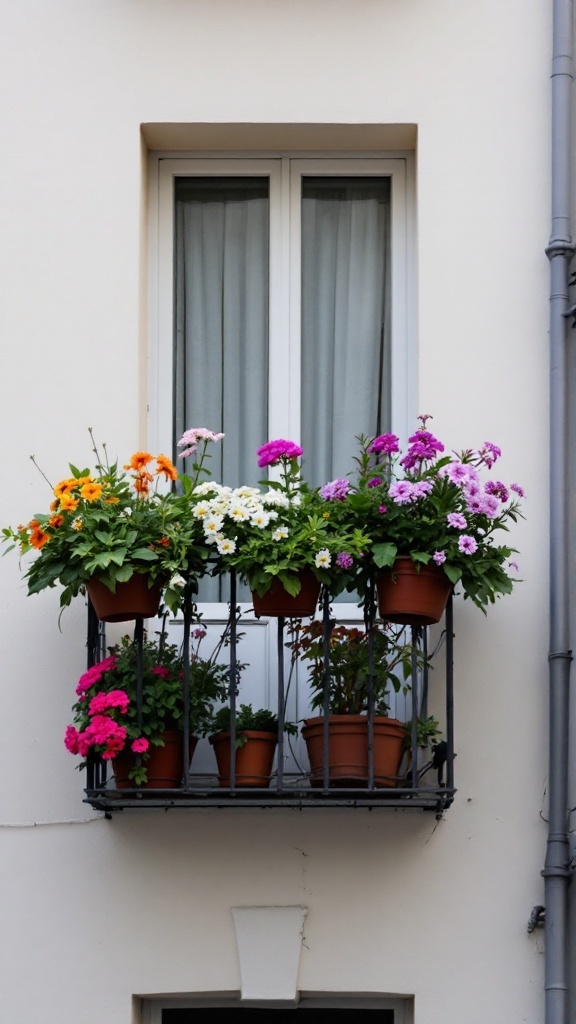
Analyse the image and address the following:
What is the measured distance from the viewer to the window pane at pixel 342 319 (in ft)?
28.1

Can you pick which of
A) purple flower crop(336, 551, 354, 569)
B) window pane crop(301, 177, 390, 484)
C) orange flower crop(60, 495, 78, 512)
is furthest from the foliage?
window pane crop(301, 177, 390, 484)

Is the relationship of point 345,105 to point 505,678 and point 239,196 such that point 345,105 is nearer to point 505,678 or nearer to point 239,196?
point 239,196

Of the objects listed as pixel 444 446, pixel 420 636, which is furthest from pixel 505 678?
pixel 444 446

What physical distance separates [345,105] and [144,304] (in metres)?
1.20

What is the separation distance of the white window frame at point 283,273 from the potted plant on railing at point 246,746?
1383 mm

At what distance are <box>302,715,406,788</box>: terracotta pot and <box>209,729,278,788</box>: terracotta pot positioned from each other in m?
0.21

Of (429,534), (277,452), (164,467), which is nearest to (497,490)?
(429,534)

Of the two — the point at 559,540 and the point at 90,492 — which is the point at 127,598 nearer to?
the point at 90,492

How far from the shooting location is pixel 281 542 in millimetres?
7438

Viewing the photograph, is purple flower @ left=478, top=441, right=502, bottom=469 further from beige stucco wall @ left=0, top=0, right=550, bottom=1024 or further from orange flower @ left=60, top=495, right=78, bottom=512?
orange flower @ left=60, top=495, right=78, bottom=512

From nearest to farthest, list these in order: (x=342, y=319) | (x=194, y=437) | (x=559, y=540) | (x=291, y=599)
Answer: (x=291, y=599), (x=194, y=437), (x=559, y=540), (x=342, y=319)

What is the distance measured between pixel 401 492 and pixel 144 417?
1.39 metres

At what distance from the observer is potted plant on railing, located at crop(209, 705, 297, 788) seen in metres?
7.56

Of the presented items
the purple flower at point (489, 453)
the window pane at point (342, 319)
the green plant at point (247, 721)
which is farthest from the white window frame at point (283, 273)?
the green plant at point (247, 721)
